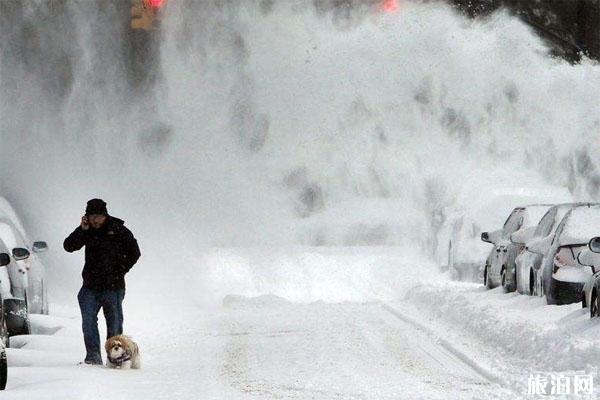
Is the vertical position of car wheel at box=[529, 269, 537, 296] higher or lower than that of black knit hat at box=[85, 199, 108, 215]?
lower

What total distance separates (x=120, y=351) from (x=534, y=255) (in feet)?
25.4

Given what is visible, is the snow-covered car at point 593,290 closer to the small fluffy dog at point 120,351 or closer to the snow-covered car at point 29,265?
the small fluffy dog at point 120,351

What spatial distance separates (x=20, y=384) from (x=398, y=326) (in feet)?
23.9

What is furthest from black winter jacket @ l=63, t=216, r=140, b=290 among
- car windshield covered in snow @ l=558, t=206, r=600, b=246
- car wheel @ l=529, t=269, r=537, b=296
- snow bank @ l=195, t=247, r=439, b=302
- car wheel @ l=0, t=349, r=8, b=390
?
snow bank @ l=195, t=247, r=439, b=302

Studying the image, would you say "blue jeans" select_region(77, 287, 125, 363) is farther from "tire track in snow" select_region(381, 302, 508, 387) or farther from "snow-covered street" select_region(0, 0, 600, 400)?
"tire track in snow" select_region(381, 302, 508, 387)

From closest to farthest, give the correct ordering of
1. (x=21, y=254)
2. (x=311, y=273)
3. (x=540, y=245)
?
(x=21, y=254)
(x=540, y=245)
(x=311, y=273)

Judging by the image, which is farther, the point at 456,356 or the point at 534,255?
the point at 534,255

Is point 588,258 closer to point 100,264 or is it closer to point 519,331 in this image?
point 519,331

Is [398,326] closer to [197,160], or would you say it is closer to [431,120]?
[197,160]

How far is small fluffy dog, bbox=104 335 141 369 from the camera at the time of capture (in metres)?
12.1

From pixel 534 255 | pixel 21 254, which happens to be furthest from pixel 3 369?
pixel 534 255

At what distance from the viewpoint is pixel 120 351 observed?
39.9 ft

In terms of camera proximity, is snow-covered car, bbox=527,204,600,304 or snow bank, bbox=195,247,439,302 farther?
snow bank, bbox=195,247,439,302

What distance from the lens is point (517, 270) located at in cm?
1980
